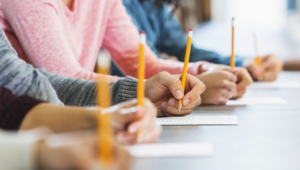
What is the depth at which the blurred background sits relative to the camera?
306 centimetres

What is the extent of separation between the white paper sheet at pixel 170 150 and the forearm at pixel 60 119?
0.23 feet

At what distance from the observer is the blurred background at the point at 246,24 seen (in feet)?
10.0

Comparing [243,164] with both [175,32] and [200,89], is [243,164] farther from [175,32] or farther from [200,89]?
[175,32]

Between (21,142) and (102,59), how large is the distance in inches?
4.5

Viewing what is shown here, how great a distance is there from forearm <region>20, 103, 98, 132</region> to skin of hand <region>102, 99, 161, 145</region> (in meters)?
0.03

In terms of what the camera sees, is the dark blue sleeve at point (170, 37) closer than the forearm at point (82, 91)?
No

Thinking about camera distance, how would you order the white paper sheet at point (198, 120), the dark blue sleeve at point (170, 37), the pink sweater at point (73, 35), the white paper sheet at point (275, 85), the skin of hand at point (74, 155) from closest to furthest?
the skin of hand at point (74, 155), the white paper sheet at point (198, 120), the pink sweater at point (73, 35), the white paper sheet at point (275, 85), the dark blue sleeve at point (170, 37)

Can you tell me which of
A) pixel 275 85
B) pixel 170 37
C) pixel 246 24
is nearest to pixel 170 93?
pixel 275 85

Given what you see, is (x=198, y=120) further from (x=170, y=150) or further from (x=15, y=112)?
(x=15, y=112)

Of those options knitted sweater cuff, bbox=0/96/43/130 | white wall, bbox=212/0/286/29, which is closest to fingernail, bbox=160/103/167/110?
knitted sweater cuff, bbox=0/96/43/130

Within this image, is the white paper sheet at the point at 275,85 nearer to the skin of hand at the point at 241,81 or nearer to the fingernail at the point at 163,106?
the skin of hand at the point at 241,81

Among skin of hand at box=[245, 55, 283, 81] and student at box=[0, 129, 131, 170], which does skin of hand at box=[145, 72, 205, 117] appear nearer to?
student at box=[0, 129, 131, 170]

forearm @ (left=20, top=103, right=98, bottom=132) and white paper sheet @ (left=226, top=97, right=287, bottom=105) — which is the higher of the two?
forearm @ (left=20, top=103, right=98, bottom=132)

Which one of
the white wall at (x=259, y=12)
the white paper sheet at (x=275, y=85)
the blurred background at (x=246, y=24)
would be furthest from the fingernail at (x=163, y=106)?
the white wall at (x=259, y=12)
